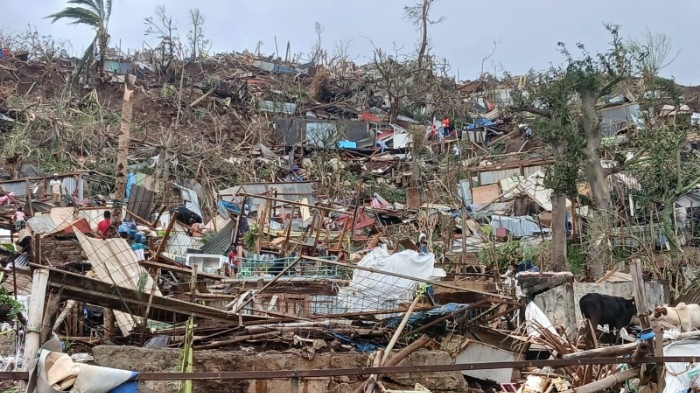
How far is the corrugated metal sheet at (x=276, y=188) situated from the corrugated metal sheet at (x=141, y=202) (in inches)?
118

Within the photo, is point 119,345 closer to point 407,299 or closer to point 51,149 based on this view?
point 407,299

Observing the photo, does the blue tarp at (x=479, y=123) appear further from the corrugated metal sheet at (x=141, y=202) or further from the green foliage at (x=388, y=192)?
the corrugated metal sheet at (x=141, y=202)

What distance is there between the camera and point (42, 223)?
13312 mm

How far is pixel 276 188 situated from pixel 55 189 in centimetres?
560

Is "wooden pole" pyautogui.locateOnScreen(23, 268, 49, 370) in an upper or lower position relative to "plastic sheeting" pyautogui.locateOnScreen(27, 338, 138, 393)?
upper

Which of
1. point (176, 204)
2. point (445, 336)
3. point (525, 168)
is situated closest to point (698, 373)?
point (445, 336)

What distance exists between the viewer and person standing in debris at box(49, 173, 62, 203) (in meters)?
16.2

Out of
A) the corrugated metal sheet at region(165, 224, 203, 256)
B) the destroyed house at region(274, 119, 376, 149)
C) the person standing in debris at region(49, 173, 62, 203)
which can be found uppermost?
the destroyed house at region(274, 119, 376, 149)

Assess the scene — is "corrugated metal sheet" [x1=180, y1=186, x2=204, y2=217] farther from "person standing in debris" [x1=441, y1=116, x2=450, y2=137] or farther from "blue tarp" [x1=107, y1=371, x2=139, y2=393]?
"blue tarp" [x1=107, y1=371, x2=139, y2=393]

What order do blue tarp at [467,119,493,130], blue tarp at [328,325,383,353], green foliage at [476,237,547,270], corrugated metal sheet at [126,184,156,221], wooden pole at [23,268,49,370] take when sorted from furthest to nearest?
blue tarp at [467,119,493,130] → corrugated metal sheet at [126,184,156,221] → green foliage at [476,237,547,270] → blue tarp at [328,325,383,353] → wooden pole at [23,268,49,370]

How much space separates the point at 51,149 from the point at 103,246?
46.4ft

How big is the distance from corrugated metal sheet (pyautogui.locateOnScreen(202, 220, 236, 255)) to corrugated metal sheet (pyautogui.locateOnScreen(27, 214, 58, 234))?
9.03 feet

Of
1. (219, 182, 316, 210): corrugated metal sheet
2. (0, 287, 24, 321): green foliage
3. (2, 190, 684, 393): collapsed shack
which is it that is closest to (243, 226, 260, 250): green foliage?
(2, 190, 684, 393): collapsed shack

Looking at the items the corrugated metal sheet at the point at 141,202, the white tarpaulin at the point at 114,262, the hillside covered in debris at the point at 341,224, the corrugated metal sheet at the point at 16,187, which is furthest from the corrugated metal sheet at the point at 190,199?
the white tarpaulin at the point at 114,262
